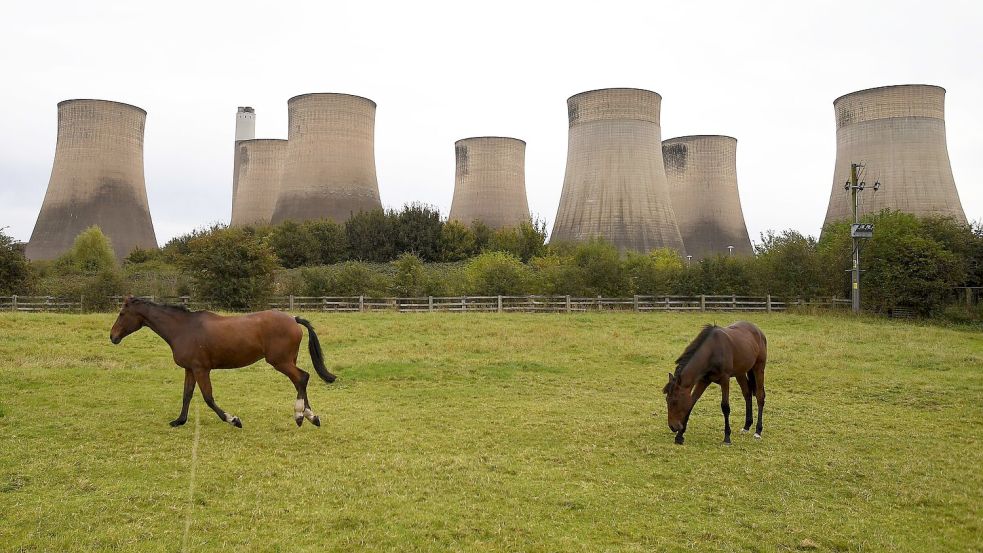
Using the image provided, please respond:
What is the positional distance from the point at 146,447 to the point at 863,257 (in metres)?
25.7

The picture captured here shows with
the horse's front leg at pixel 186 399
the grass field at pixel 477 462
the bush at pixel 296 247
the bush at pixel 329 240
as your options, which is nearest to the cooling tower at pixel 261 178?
the bush at pixel 296 247

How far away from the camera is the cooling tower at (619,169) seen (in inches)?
1475

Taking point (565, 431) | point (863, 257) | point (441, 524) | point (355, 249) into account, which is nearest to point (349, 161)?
point (355, 249)

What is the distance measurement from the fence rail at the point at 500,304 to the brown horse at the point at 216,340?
18.8 metres

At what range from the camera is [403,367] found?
1303cm

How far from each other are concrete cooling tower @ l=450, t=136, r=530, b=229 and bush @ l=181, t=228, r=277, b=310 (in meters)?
22.3

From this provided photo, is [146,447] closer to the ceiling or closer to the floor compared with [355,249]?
closer to the floor

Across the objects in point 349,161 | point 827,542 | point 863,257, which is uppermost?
point 349,161

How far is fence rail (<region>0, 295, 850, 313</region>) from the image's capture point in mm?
27219

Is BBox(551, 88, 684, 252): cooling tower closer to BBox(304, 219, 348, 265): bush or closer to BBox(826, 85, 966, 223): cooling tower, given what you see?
BBox(826, 85, 966, 223): cooling tower

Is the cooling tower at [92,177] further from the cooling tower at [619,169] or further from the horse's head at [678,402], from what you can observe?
the horse's head at [678,402]

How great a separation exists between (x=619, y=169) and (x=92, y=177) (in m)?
28.8

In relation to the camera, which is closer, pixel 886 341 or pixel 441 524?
pixel 441 524

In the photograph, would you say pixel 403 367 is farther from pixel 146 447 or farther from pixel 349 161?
pixel 349 161
